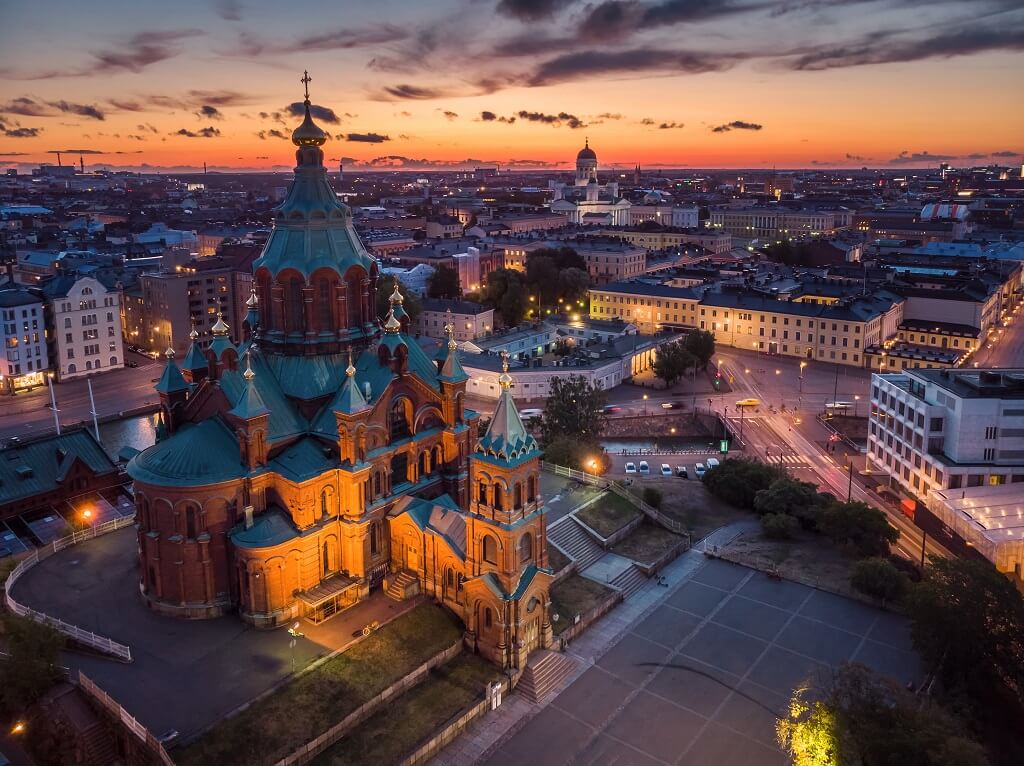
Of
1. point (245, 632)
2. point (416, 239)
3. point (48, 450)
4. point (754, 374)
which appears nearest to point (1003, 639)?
point (245, 632)

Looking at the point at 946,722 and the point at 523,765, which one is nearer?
the point at 946,722

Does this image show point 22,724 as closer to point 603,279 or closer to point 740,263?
point 603,279

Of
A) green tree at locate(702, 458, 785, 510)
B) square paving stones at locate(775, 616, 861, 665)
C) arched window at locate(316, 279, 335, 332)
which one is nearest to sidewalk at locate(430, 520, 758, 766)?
green tree at locate(702, 458, 785, 510)

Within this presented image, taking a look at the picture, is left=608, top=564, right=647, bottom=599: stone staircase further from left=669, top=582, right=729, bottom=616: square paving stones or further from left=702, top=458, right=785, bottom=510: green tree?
left=702, top=458, right=785, bottom=510: green tree

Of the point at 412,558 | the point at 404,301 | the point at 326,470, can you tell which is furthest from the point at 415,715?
the point at 404,301

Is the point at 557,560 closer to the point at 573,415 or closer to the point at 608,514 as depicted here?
the point at 608,514

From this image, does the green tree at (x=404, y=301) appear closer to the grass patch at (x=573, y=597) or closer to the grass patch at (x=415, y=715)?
the grass patch at (x=573, y=597)
